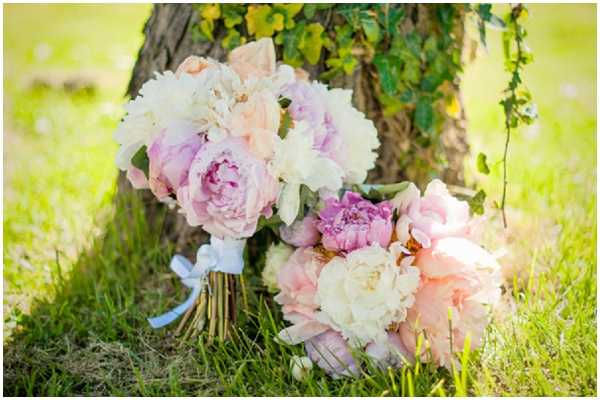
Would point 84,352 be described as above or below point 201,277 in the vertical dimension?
below

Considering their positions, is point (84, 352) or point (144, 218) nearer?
point (84, 352)

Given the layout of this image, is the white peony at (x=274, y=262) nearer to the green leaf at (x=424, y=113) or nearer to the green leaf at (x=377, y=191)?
the green leaf at (x=377, y=191)

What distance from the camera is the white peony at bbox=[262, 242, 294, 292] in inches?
79.2

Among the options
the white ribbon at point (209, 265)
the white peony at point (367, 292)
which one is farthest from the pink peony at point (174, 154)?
the white peony at point (367, 292)

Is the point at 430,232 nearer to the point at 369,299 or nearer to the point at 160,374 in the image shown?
Result: the point at 369,299

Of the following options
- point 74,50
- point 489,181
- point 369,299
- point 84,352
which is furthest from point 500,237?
point 74,50

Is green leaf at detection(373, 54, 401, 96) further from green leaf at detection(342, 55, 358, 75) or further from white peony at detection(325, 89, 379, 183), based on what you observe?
white peony at detection(325, 89, 379, 183)

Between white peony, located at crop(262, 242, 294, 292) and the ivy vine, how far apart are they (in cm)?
51

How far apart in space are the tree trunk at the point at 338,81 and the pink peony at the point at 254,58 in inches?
11.1

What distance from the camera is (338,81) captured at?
2365mm

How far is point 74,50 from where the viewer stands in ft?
19.1

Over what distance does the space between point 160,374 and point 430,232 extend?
696mm

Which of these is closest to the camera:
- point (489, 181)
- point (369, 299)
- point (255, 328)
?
point (369, 299)

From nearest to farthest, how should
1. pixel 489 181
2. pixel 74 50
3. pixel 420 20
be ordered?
1. pixel 420 20
2. pixel 489 181
3. pixel 74 50
